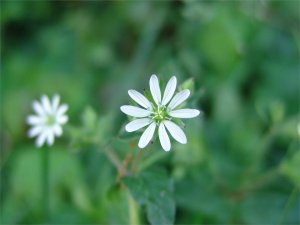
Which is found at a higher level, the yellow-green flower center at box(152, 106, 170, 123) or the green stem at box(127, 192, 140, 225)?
the yellow-green flower center at box(152, 106, 170, 123)

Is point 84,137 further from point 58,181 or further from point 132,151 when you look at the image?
point 58,181

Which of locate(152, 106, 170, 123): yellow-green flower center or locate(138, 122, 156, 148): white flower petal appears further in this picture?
locate(152, 106, 170, 123): yellow-green flower center

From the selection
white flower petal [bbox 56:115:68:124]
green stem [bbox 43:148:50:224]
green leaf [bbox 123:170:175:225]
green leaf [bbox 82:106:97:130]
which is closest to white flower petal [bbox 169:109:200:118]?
green leaf [bbox 123:170:175:225]

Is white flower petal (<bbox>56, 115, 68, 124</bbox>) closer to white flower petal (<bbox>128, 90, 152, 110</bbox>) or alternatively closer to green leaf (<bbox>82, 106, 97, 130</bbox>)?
green leaf (<bbox>82, 106, 97, 130</bbox>)

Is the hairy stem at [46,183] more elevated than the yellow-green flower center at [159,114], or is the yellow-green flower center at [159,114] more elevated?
the hairy stem at [46,183]

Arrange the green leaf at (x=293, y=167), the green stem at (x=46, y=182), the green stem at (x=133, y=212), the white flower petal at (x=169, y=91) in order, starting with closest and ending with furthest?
the white flower petal at (x=169, y=91), the green stem at (x=133, y=212), the green leaf at (x=293, y=167), the green stem at (x=46, y=182)

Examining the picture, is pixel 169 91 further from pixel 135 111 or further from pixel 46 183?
pixel 46 183

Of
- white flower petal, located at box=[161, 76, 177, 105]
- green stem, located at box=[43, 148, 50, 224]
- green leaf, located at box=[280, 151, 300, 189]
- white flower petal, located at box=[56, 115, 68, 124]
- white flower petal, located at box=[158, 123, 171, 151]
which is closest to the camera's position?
white flower petal, located at box=[158, 123, 171, 151]

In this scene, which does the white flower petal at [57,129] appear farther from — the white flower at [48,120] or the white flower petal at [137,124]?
the white flower petal at [137,124]

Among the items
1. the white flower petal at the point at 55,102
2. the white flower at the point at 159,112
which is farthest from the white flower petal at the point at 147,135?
the white flower petal at the point at 55,102
